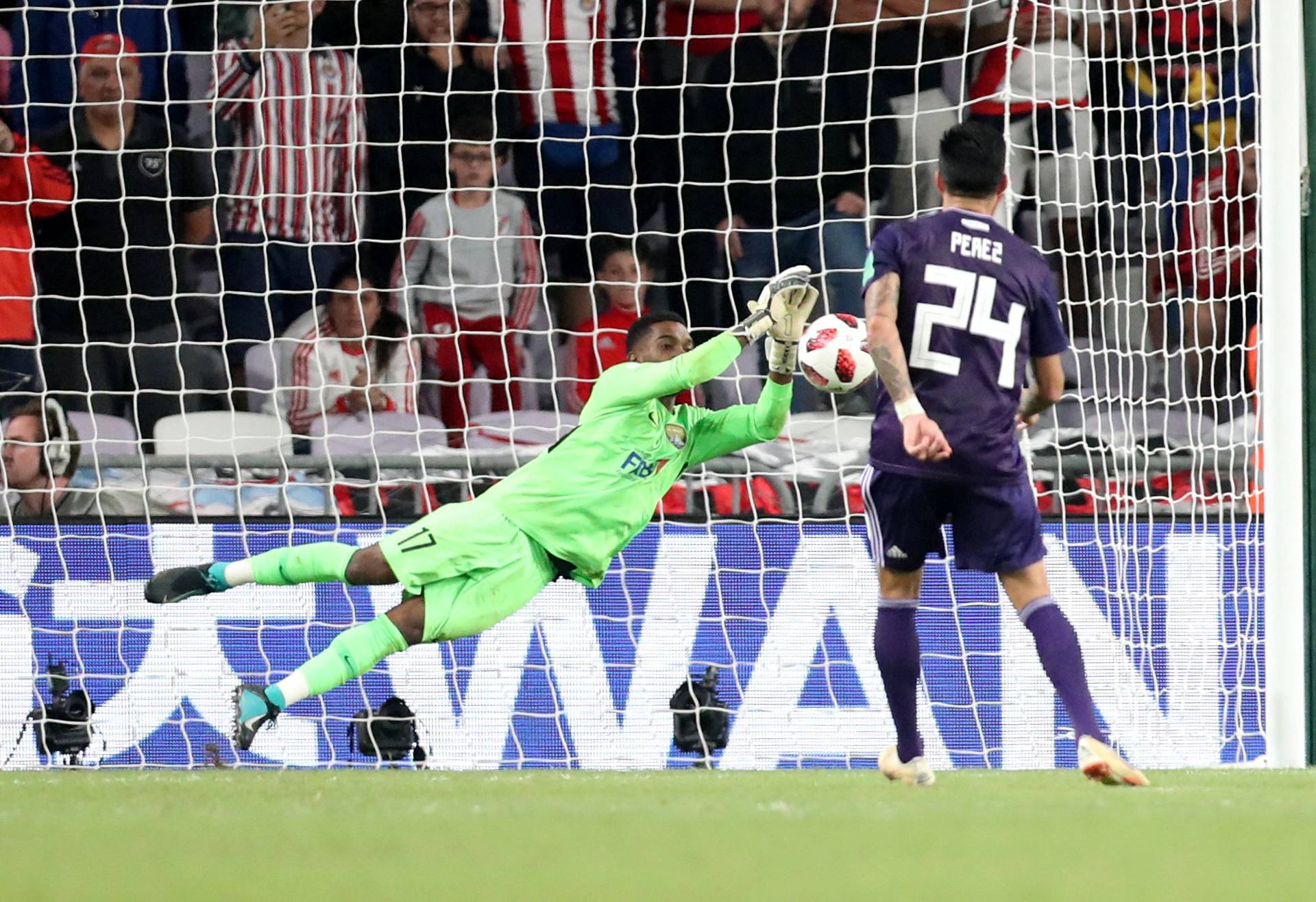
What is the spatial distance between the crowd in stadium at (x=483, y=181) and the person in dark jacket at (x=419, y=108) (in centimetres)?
1

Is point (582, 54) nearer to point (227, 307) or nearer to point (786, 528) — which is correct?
point (227, 307)

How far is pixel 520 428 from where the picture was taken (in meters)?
7.05

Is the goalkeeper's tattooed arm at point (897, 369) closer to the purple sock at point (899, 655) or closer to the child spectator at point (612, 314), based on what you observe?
the purple sock at point (899, 655)

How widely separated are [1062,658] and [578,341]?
11.4 ft

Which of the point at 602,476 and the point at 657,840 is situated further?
the point at 602,476

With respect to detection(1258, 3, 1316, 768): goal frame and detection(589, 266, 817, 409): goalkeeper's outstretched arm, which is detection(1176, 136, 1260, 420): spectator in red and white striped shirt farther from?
detection(589, 266, 817, 409): goalkeeper's outstretched arm

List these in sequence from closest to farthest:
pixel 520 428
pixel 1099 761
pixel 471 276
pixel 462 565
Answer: pixel 1099 761 < pixel 462 565 < pixel 520 428 < pixel 471 276

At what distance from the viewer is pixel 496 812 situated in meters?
3.91

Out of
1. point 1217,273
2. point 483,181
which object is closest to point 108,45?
point 483,181

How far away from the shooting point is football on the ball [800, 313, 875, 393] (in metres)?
5.07

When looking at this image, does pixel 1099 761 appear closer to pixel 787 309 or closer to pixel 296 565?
pixel 787 309

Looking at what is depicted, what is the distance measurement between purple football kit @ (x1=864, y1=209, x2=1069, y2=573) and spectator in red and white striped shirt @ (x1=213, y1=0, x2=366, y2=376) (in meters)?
3.50

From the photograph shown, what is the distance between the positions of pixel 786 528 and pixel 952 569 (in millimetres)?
588

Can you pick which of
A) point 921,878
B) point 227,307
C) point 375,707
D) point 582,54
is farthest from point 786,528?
point 921,878
